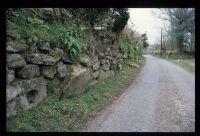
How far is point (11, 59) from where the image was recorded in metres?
5.37

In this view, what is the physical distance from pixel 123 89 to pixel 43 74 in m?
4.86

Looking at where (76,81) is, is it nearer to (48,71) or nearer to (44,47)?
(48,71)

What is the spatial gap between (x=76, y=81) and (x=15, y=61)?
258cm

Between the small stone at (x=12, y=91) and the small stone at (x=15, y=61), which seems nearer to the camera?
the small stone at (x=12, y=91)

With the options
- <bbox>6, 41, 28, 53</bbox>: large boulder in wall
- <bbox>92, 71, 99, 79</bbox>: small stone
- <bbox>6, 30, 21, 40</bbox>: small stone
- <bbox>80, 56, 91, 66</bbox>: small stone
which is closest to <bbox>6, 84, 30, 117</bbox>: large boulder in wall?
<bbox>6, 41, 28, 53</bbox>: large boulder in wall

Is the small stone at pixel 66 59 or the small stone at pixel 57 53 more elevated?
the small stone at pixel 57 53

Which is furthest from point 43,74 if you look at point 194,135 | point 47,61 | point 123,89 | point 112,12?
point 112,12

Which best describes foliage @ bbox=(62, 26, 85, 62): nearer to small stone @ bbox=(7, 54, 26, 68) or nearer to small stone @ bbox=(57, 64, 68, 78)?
small stone @ bbox=(57, 64, 68, 78)

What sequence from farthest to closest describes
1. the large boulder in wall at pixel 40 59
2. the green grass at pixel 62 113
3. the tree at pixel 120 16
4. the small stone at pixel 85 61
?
the tree at pixel 120 16 < the small stone at pixel 85 61 < the large boulder in wall at pixel 40 59 < the green grass at pixel 62 113

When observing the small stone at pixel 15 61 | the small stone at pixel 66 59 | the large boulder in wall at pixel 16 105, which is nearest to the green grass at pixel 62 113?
the large boulder in wall at pixel 16 105

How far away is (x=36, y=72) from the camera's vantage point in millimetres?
6242

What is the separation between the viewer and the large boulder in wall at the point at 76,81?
7400 mm

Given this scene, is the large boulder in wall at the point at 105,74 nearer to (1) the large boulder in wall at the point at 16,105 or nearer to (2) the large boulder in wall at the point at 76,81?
(2) the large boulder in wall at the point at 76,81
